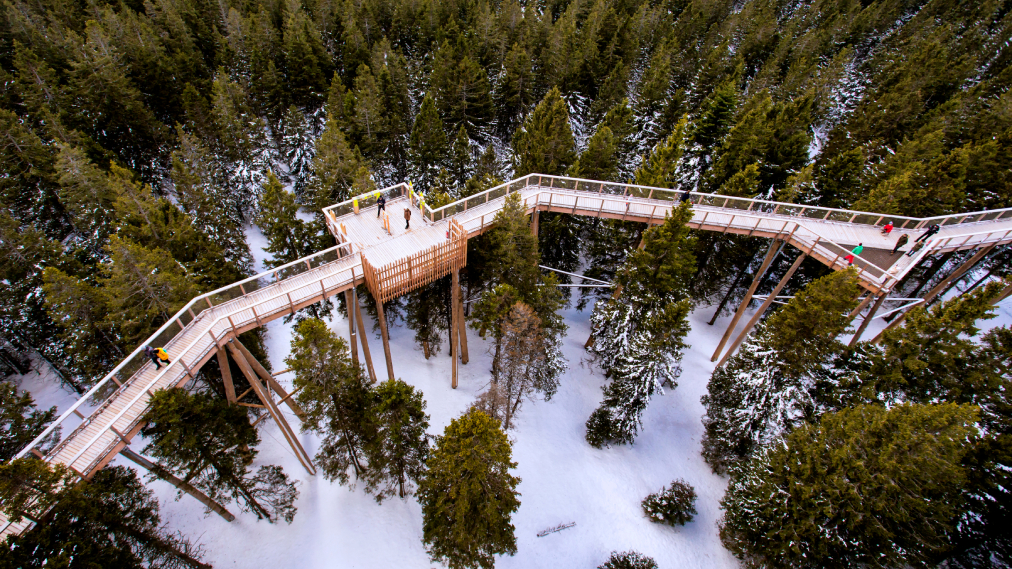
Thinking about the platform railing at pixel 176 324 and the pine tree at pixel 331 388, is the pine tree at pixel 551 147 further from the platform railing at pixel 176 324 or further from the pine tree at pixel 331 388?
the pine tree at pixel 331 388

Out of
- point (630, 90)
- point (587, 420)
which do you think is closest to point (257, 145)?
point (587, 420)

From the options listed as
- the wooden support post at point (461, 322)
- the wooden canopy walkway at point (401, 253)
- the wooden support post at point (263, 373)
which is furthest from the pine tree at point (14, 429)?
the wooden support post at point (461, 322)

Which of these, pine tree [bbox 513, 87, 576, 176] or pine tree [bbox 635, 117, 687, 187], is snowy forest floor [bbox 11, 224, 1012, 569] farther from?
pine tree [bbox 513, 87, 576, 176]

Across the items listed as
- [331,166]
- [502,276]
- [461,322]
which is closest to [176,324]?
[331,166]

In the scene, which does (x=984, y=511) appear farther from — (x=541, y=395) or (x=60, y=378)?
(x=60, y=378)

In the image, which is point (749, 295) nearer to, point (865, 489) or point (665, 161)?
point (665, 161)
